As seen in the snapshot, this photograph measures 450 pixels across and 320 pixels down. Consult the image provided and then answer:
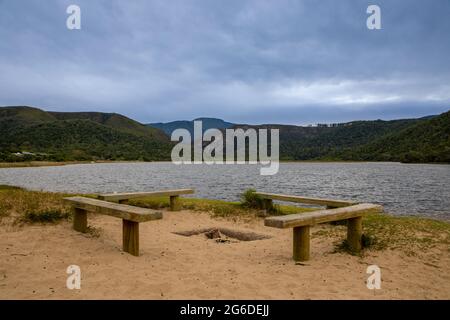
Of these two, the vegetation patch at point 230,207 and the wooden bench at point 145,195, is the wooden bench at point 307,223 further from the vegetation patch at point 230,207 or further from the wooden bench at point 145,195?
the wooden bench at point 145,195

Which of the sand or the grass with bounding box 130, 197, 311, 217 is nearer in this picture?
the sand

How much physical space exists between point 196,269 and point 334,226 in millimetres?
5219

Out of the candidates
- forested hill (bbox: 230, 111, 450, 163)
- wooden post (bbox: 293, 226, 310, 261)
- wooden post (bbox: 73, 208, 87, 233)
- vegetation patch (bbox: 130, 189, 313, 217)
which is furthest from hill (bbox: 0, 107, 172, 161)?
wooden post (bbox: 293, 226, 310, 261)

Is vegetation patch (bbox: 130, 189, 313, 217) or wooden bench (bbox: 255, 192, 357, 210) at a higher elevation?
wooden bench (bbox: 255, 192, 357, 210)

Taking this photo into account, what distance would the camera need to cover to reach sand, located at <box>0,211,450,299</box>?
191 inches

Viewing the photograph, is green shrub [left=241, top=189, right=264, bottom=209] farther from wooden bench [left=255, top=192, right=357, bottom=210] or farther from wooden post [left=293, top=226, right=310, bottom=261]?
wooden post [left=293, top=226, right=310, bottom=261]

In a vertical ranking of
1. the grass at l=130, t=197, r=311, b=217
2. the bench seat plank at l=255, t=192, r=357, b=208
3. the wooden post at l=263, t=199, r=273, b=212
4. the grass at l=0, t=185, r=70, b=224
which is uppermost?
the bench seat plank at l=255, t=192, r=357, b=208

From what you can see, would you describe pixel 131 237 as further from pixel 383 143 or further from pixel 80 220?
pixel 383 143

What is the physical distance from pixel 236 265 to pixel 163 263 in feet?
4.30

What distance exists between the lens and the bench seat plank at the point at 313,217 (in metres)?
6.02

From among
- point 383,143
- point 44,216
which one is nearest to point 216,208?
point 44,216

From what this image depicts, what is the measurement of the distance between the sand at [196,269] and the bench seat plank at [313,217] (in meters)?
0.76
